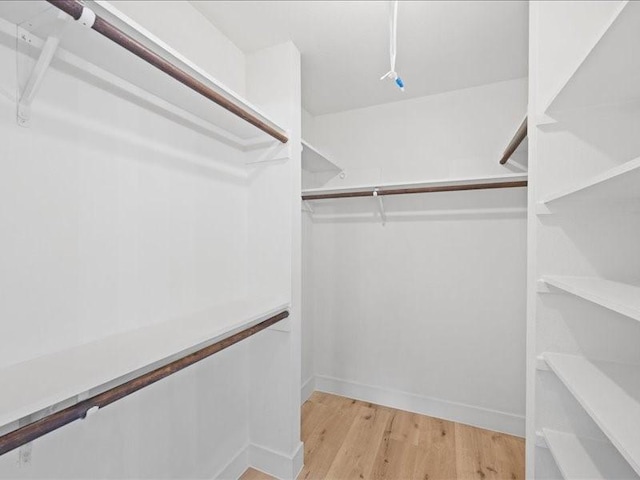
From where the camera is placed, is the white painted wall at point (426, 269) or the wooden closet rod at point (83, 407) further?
the white painted wall at point (426, 269)

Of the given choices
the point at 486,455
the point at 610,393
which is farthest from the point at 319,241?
the point at 610,393

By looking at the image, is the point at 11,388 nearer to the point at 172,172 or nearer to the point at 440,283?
the point at 172,172

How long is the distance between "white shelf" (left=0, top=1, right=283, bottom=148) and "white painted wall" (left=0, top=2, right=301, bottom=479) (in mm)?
54

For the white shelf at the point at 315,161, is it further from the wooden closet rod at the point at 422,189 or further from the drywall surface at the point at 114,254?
the drywall surface at the point at 114,254

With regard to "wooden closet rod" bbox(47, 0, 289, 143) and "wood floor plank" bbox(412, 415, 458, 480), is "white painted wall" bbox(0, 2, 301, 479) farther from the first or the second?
"wood floor plank" bbox(412, 415, 458, 480)

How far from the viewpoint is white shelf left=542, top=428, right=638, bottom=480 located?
3.02 feet

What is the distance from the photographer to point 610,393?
0.87 meters

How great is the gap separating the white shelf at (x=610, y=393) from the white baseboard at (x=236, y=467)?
1.51m

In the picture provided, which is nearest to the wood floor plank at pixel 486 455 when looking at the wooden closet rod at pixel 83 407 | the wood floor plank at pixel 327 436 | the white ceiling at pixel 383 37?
the wood floor plank at pixel 327 436

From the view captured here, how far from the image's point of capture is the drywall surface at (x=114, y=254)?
78cm

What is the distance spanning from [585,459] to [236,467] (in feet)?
4.90

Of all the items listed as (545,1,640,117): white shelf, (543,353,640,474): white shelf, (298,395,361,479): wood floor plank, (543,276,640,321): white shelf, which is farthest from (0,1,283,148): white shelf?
(298,395,361,479): wood floor plank

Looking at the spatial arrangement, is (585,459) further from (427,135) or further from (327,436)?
(427,135)

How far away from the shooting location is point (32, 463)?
79cm
